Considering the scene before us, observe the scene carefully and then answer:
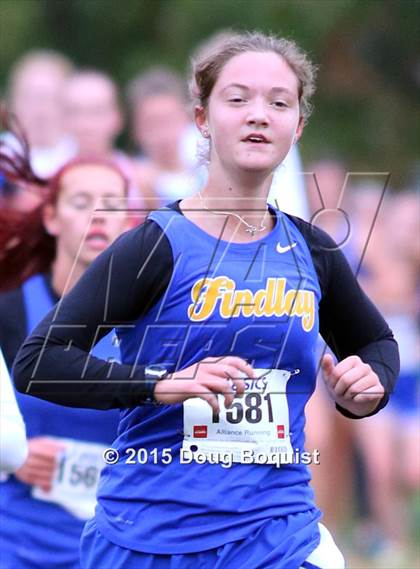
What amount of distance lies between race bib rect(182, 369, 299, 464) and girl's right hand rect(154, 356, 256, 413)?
0.15 meters

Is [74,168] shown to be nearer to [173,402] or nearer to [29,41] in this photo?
[173,402]

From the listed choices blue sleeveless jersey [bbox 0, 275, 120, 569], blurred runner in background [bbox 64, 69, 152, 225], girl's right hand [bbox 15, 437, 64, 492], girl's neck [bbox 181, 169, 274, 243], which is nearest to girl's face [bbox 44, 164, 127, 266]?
blue sleeveless jersey [bbox 0, 275, 120, 569]

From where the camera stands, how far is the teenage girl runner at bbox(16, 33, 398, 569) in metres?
3.77

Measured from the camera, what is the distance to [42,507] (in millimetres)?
5312

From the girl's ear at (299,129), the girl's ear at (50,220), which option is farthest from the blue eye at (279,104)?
the girl's ear at (50,220)

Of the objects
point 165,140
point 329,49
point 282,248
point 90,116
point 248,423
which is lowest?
point 248,423

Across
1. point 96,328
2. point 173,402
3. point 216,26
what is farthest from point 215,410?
point 216,26

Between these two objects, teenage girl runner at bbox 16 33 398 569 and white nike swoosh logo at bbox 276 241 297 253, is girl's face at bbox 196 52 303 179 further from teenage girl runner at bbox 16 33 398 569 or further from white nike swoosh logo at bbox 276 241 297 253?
white nike swoosh logo at bbox 276 241 297 253

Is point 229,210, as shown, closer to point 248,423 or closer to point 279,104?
point 279,104

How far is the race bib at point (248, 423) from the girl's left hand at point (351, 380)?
0.09 metres

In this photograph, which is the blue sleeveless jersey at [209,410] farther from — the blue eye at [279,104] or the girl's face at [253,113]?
the blue eye at [279,104]

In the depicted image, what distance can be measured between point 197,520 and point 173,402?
1.00 feet

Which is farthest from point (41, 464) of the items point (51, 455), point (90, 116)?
point (90, 116)

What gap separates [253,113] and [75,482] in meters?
1.91
